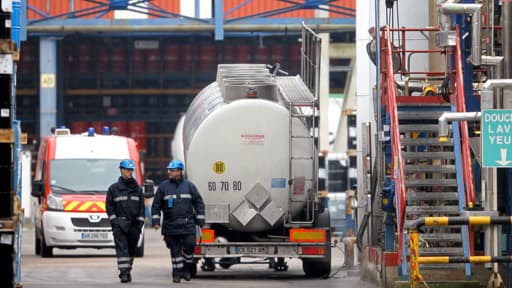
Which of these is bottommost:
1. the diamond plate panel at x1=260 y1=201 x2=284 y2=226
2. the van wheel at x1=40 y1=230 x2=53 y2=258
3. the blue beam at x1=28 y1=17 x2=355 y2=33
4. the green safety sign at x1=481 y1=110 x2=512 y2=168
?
the van wheel at x1=40 y1=230 x2=53 y2=258

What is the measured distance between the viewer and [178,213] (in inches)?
787

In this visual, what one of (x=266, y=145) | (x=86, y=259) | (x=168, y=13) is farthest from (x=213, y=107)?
(x=168, y=13)

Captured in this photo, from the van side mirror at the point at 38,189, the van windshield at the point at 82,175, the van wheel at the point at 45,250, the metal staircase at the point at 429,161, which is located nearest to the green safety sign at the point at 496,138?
the metal staircase at the point at 429,161

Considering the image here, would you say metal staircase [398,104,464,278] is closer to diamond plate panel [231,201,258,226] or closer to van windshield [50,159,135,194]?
diamond plate panel [231,201,258,226]

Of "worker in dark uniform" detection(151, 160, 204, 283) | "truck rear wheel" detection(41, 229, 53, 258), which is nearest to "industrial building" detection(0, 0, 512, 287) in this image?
"worker in dark uniform" detection(151, 160, 204, 283)

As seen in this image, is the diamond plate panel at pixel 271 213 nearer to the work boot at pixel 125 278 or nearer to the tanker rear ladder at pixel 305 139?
the tanker rear ladder at pixel 305 139

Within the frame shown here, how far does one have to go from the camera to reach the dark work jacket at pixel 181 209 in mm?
19953

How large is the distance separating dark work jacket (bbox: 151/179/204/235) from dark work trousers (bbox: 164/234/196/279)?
0.10m

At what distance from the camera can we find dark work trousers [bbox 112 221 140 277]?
2003 cm

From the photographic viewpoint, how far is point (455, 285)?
16922 millimetres

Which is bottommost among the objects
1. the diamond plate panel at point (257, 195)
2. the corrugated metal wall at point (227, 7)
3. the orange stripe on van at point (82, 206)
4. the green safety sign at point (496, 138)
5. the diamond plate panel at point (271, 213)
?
the orange stripe on van at point (82, 206)

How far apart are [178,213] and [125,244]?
3.16 ft

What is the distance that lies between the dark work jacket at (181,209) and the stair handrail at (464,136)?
4.37 m

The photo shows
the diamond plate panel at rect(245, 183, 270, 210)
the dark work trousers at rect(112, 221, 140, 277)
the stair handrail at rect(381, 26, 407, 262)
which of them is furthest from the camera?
the diamond plate panel at rect(245, 183, 270, 210)
